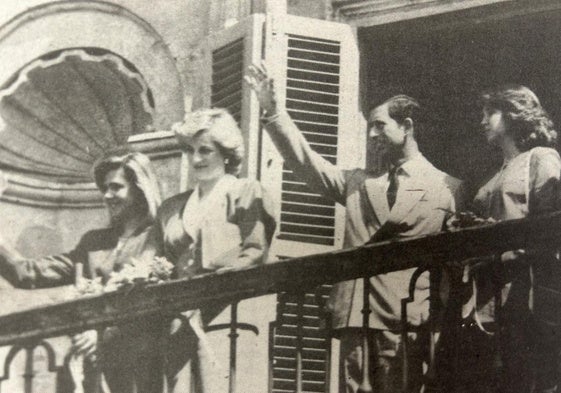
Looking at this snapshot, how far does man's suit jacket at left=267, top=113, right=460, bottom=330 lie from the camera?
621 cm

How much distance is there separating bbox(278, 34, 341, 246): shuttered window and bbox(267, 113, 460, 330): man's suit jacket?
13.0 inches

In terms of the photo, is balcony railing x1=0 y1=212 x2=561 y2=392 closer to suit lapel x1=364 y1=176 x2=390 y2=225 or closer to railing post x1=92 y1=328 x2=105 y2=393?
railing post x1=92 y1=328 x2=105 y2=393

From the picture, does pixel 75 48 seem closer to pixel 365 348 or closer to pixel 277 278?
pixel 277 278

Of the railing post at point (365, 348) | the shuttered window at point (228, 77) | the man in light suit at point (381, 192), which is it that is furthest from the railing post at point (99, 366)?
the shuttered window at point (228, 77)

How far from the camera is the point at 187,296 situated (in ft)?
18.6

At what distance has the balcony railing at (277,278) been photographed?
17.5 ft

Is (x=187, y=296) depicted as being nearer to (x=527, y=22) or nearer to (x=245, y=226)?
(x=245, y=226)

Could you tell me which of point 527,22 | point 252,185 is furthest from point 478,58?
point 252,185

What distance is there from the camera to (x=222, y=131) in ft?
22.7

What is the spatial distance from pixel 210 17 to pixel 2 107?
45.6 inches

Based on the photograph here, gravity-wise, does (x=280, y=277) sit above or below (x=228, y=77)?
below

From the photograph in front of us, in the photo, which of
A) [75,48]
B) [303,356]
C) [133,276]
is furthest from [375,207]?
[75,48]

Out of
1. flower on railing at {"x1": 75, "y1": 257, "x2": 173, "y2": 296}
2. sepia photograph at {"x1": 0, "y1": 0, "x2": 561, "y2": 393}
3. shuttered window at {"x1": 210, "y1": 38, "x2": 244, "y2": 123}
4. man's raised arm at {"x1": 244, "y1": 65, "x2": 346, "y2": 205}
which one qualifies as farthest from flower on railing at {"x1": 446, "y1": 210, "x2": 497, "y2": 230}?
shuttered window at {"x1": 210, "y1": 38, "x2": 244, "y2": 123}

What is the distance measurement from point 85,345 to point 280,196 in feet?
4.08
